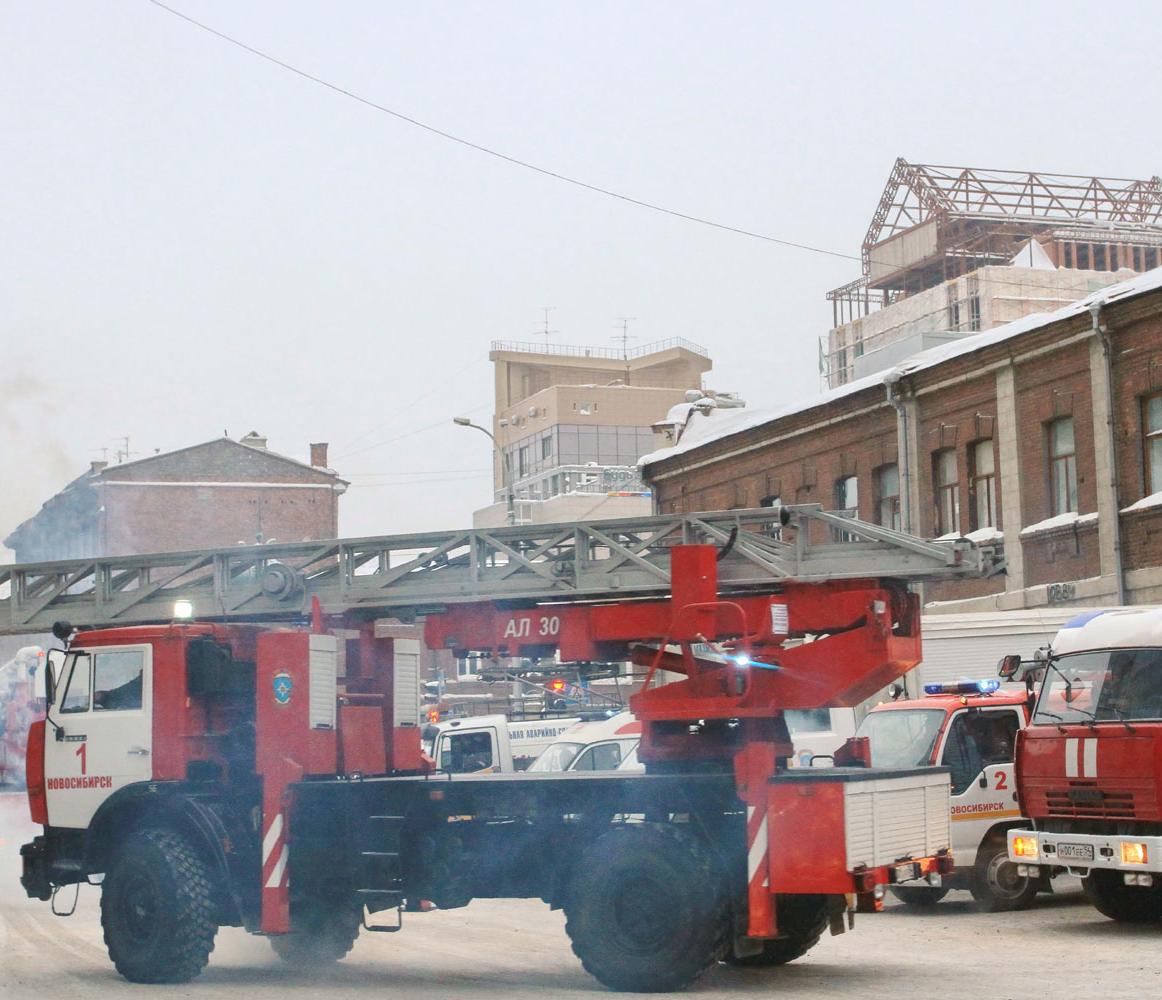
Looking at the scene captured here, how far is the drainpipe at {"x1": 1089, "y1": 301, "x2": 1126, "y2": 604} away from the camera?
87.6 ft

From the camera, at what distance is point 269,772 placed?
498 inches

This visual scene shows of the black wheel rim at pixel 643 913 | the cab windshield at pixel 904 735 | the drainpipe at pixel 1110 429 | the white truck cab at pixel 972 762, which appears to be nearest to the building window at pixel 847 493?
the drainpipe at pixel 1110 429

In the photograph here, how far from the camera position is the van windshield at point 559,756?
22.8 meters

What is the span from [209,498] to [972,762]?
173 feet

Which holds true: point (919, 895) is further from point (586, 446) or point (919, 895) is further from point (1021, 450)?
point (586, 446)

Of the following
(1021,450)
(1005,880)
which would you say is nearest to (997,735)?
(1005,880)

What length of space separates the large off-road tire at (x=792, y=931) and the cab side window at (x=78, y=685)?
17.6 ft

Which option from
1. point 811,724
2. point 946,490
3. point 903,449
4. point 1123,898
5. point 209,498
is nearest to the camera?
point 1123,898

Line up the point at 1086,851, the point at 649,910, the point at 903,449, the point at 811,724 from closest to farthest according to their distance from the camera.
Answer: the point at 649,910
the point at 1086,851
the point at 811,724
the point at 903,449

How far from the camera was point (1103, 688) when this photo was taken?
1416cm

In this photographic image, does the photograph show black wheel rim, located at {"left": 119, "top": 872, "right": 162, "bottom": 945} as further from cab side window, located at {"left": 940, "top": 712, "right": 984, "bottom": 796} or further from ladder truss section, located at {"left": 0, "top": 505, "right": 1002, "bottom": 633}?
cab side window, located at {"left": 940, "top": 712, "right": 984, "bottom": 796}

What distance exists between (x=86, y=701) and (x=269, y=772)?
179cm

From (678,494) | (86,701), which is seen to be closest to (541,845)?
(86,701)

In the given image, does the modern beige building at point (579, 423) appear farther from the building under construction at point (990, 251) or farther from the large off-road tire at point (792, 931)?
→ the large off-road tire at point (792, 931)
